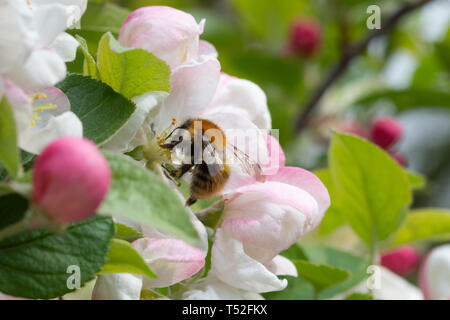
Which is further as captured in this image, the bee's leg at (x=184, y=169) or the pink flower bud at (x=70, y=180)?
the bee's leg at (x=184, y=169)

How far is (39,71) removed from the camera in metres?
0.39

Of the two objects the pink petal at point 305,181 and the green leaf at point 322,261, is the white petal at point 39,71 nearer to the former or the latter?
the pink petal at point 305,181

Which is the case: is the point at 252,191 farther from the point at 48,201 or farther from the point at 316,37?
the point at 316,37

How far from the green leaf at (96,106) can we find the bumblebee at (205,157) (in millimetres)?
79

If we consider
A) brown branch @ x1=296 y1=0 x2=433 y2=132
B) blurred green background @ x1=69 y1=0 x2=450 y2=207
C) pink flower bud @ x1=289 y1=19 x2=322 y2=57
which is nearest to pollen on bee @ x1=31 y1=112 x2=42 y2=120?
blurred green background @ x1=69 y1=0 x2=450 y2=207

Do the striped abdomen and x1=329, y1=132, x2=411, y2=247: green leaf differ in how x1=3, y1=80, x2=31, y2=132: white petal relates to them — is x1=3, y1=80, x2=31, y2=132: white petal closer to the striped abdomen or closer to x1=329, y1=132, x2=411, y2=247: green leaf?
the striped abdomen

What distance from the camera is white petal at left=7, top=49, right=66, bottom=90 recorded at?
383mm

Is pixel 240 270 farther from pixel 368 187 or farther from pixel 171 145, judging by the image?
pixel 368 187

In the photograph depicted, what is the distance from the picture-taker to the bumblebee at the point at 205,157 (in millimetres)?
526

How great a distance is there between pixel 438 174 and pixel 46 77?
2536 millimetres

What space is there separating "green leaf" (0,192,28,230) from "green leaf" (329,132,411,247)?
0.37m

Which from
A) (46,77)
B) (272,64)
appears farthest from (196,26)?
(272,64)

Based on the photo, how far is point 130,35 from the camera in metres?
0.51

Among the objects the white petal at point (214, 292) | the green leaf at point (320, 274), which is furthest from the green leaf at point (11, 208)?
the green leaf at point (320, 274)
